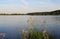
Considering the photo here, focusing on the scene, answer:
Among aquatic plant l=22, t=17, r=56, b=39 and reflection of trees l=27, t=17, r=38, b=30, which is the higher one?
reflection of trees l=27, t=17, r=38, b=30

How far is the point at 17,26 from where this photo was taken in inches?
77.2

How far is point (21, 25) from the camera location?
1962 millimetres

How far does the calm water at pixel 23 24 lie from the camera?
195cm

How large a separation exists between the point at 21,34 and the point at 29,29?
115 mm

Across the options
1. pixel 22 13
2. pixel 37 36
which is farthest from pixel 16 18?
pixel 37 36

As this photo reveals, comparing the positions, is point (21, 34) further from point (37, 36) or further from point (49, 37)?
point (49, 37)

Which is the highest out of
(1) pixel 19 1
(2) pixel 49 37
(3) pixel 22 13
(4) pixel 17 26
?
(1) pixel 19 1

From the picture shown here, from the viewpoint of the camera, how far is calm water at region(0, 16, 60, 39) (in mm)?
1945

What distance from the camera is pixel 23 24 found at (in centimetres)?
196

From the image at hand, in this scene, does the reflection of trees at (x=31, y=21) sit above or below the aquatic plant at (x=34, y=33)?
above

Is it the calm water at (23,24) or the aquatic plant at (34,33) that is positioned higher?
the calm water at (23,24)

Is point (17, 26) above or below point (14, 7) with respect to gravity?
below

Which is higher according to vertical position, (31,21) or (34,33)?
(31,21)

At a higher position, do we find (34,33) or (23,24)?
(23,24)
